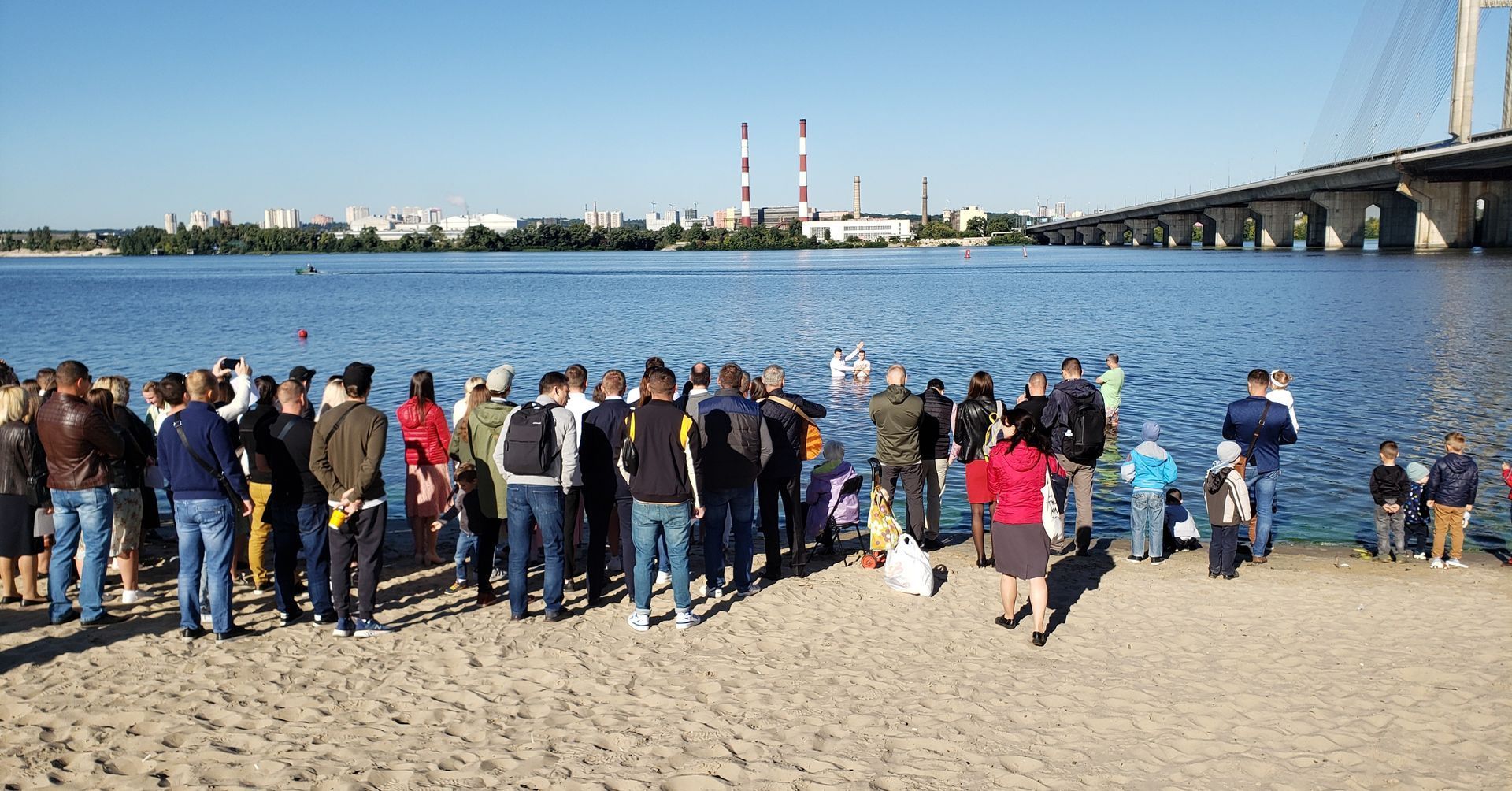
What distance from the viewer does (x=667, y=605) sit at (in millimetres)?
8844

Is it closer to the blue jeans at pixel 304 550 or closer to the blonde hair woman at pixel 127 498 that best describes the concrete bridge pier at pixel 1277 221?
the blue jeans at pixel 304 550

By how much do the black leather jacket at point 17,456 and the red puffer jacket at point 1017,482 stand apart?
748 cm

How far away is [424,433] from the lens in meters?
9.39

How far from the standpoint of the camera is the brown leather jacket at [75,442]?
7523mm

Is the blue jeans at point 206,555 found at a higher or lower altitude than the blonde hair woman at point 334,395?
lower

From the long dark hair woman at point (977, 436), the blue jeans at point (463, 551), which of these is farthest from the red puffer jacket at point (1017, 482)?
the blue jeans at point (463, 551)

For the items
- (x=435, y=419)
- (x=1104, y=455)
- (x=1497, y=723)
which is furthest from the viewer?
(x=1104, y=455)

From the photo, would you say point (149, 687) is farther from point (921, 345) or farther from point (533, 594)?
point (921, 345)

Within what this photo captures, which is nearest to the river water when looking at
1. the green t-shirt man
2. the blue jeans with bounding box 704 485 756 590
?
the green t-shirt man

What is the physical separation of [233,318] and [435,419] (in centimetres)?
5297

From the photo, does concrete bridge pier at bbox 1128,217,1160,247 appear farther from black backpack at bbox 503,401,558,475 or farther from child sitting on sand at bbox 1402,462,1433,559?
black backpack at bbox 503,401,558,475

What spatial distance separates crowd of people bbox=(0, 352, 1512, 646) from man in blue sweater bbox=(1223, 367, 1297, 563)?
23 mm

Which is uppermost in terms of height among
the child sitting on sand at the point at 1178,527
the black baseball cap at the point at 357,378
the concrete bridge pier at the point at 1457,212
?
the concrete bridge pier at the point at 1457,212

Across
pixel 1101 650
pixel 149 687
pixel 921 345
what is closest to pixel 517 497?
pixel 149 687
